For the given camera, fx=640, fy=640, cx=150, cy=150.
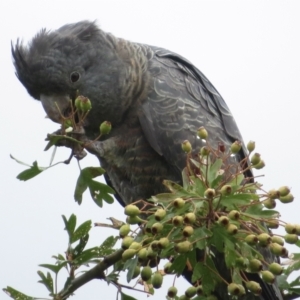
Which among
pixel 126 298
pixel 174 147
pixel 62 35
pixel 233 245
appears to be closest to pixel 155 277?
pixel 233 245

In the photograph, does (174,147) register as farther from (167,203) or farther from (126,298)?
(167,203)

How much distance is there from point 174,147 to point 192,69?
0.95m

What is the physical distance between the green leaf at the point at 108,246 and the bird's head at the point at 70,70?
1.54 metres

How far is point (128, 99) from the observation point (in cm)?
513

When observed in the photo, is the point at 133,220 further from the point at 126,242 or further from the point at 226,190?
the point at 226,190

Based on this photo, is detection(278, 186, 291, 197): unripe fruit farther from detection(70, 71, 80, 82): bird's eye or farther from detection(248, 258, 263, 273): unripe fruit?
detection(70, 71, 80, 82): bird's eye

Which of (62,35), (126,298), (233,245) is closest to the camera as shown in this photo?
(233,245)

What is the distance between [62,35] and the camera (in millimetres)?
5211

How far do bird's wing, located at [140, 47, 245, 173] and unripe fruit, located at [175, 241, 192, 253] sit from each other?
2091mm

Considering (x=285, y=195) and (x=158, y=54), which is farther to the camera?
(x=158, y=54)

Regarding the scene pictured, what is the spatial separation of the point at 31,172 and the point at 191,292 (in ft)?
3.36


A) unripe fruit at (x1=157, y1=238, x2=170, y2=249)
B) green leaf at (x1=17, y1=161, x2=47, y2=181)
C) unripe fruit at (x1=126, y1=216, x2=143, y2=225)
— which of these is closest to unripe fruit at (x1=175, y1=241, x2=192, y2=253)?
unripe fruit at (x1=157, y1=238, x2=170, y2=249)

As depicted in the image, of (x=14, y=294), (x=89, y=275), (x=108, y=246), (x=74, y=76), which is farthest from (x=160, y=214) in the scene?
(x=74, y=76)

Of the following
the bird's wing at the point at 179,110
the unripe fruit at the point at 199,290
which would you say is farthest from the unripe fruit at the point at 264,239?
the bird's wing at the point at 179,110
